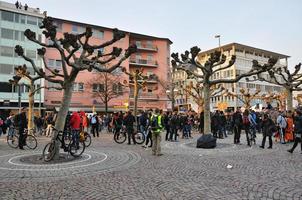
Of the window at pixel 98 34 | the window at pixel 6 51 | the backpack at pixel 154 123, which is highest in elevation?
the window at pixel 98 34

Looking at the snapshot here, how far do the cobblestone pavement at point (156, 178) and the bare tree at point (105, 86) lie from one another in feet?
130

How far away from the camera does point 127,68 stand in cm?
6331

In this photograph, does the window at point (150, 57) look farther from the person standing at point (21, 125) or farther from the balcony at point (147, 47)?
the person standing at point (21, 125)

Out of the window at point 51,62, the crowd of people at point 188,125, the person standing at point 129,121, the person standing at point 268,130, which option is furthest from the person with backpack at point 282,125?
the window at point 51,62

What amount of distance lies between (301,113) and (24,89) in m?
45.6

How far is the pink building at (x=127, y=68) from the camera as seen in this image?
54.3m

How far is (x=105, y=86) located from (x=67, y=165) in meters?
41.8

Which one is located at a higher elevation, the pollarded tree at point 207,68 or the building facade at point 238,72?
the building facade at point 238,72

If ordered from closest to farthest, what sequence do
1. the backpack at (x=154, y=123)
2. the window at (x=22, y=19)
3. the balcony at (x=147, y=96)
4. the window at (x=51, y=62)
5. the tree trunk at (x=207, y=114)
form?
the backpack at (x=154, y=123) < the tree trunk at (x=207, y=114) < the window at (x=22, y=19) < the window at (x=51, y=62) < the balcony at (x=147, y=96)

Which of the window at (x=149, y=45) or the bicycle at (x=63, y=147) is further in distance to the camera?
the window at (x=149, y=45)

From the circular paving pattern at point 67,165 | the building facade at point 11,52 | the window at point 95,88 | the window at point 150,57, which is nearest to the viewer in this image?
the circular paving pattern at point 67,165

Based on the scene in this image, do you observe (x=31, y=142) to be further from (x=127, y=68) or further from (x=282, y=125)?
(x=127, y=68)

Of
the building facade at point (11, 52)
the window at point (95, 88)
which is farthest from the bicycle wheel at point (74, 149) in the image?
the window at point (95, 88)

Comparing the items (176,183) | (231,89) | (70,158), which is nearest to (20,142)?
(70,158)
